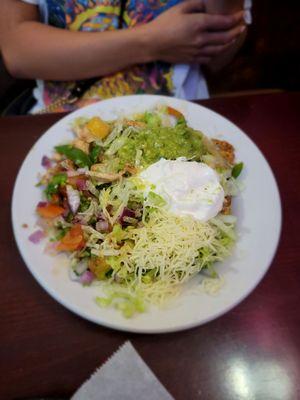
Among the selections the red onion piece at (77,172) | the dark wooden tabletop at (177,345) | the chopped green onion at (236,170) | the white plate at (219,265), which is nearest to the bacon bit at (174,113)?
the white plate at (219,265)

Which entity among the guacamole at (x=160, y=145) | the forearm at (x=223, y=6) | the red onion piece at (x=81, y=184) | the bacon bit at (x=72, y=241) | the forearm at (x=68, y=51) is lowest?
the bacon bit at (x=72, y=241)

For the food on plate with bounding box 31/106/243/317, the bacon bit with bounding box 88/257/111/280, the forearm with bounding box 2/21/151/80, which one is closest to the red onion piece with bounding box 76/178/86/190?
the food on plate with bounding box 31/106/243/317

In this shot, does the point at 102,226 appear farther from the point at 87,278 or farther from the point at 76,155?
the point at 76,155

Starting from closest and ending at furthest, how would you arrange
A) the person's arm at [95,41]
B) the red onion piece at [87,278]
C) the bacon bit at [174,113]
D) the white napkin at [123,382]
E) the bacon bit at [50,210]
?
the white napkin at [123,382] → the red onion piece at [87,278] → the bacon bit at [50,210] → the bacon bit at [174,113] → the person's arm at [95,41]

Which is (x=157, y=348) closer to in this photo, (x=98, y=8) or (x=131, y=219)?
(x=131, y=219)

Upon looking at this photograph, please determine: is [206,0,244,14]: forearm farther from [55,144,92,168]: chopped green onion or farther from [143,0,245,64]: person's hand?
[55,144,92,168]: chopped green onion

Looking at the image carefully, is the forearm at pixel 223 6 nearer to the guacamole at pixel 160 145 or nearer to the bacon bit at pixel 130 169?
the guacamole at pixel 160 145

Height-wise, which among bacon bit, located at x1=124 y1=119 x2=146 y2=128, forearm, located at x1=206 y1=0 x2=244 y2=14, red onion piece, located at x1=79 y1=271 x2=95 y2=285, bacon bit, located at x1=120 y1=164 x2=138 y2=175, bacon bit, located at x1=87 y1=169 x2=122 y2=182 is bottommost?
red onion piece, located at x1=79 y1=271 x2=95 y2=285

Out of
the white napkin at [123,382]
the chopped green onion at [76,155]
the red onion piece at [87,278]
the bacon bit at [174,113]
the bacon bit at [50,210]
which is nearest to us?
the white napkin at [123,382]

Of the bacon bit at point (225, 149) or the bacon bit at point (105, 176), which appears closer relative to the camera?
the bacon bit at point (105, 176)
